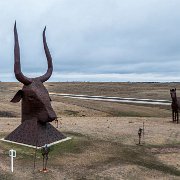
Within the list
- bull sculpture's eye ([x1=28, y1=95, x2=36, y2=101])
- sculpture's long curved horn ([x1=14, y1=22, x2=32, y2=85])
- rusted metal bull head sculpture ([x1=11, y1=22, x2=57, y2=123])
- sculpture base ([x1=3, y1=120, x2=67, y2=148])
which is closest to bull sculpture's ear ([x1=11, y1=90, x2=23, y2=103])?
rusted metal bull head sculpture ([x1=11, y1=22, x2=57, y2=123])

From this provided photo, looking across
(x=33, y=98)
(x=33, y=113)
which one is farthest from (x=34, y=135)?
(x=33, y=98)

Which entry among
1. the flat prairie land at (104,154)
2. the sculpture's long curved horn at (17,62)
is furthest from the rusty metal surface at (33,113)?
the flat prairie land at (104,154)

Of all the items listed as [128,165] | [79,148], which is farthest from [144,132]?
[128,165]

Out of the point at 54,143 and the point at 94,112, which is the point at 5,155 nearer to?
the point at 54,143

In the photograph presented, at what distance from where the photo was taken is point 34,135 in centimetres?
1836

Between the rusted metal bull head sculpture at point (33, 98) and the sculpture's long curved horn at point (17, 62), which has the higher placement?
the sculpture's long curved horn at point (17, 62)

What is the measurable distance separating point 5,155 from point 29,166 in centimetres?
210

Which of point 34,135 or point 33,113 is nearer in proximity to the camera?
point 34,135

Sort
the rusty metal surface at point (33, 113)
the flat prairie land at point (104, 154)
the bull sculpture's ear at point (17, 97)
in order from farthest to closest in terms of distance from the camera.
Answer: the bull sculpture's ear at point (17, 97) < the rusty metal surface at point (33, 113) < the flat prairie land at point (104, 154)

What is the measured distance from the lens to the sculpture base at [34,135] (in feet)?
59.8

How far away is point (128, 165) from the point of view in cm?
1556

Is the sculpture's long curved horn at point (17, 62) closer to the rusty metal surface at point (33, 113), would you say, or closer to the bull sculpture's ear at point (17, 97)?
the rusty metal surface at point (33, 113)

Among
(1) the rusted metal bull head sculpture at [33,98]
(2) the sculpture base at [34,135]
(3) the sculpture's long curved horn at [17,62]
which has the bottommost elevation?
(2) the sculpture base at [34,135]

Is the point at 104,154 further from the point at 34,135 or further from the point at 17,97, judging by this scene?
the point at 17,97
